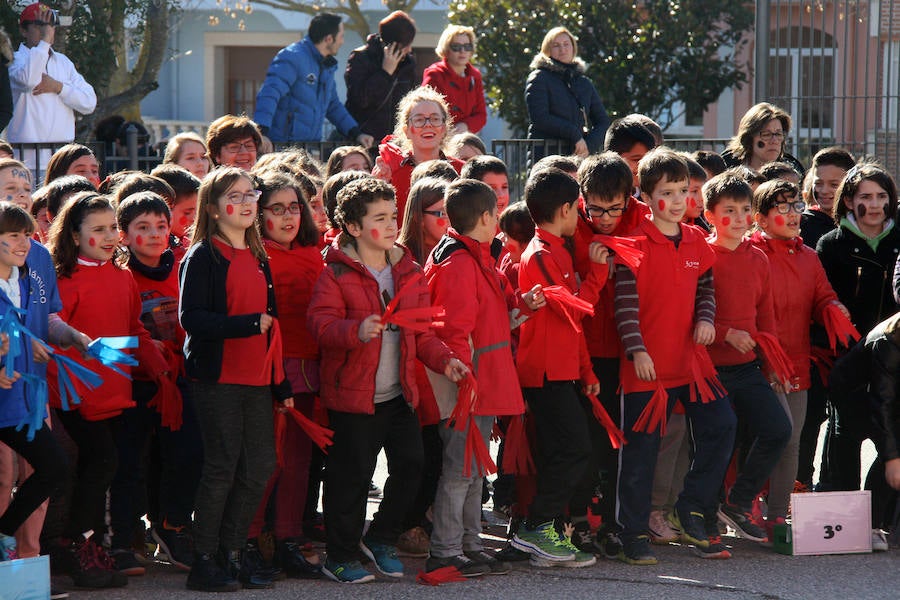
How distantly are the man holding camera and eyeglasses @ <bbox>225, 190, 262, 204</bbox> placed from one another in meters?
4.64

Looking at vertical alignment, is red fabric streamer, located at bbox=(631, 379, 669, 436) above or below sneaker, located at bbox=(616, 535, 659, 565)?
above

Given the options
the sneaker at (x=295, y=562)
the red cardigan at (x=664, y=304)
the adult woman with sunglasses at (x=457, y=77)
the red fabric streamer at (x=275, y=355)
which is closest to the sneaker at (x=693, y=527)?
the red cardigan at (x=664, y=304)

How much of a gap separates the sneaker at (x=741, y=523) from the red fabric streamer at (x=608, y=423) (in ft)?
2.34

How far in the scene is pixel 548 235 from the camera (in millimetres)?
5520

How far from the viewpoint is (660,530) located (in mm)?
5918

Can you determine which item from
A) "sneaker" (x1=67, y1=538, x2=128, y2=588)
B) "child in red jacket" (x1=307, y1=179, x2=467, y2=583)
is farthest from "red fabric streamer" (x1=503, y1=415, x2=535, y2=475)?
"sneaker" (x1=67, y1=538, x2=128, y2=588)

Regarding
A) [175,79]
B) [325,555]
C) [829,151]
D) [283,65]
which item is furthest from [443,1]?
[325,555]

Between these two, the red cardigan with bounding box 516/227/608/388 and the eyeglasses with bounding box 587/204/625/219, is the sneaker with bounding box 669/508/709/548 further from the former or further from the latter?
the eyeglasses with bounding box 587/204/625/219

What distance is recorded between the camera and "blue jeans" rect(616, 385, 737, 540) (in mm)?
5578

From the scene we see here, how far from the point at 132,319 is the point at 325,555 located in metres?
1.25

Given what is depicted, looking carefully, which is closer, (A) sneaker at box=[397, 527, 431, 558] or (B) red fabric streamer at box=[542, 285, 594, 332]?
(B) red fabric streamer at box=[542, 285, 594, 332]

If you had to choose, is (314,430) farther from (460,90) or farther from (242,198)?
(460,90)

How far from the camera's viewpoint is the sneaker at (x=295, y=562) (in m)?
5.32

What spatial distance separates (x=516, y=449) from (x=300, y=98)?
4.83 metres
